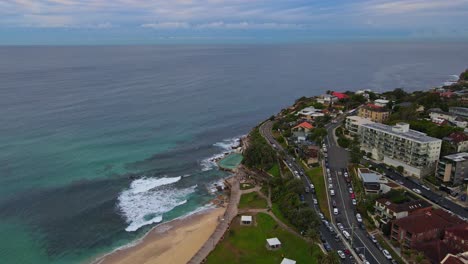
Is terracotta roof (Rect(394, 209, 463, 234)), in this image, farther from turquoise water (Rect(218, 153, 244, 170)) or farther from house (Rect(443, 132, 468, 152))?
turquoise water (Rect(218, 153, 244, 170))

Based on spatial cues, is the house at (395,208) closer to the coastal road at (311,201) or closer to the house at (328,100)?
the coastal road at (311,201)

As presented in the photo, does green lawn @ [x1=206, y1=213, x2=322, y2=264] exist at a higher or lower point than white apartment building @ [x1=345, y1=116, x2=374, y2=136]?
lower

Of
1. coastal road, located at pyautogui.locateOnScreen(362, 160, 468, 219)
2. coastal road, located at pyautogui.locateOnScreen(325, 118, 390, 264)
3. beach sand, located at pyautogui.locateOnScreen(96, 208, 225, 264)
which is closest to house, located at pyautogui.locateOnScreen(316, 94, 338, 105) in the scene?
coastal road, located at pyautogui.locateOnScreen(325, 118, 390, 264)

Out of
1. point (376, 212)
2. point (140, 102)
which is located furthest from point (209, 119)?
point (376, 212)

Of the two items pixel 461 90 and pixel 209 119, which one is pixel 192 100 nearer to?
pixel 209 119

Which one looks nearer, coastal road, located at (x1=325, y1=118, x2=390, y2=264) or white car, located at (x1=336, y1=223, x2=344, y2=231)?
coastal road, located at (x1=325, y1=118, x2=390, y2=264)

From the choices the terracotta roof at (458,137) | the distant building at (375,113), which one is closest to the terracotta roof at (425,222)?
the terracotta roof at (458,137)
